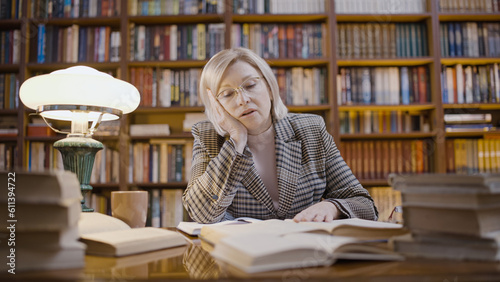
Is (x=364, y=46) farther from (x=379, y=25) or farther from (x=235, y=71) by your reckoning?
(x=235, y=71)

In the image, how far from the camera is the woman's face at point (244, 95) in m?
1.29

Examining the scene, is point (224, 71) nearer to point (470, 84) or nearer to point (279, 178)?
point (279, 178)

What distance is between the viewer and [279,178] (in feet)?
4.13

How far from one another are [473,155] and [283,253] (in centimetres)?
240

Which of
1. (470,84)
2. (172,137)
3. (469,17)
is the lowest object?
(172,137)

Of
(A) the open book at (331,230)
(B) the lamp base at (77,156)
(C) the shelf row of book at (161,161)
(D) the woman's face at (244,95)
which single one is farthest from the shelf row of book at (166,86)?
(A) the open book at (331,230)

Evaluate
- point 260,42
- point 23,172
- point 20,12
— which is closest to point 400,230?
point 23,172

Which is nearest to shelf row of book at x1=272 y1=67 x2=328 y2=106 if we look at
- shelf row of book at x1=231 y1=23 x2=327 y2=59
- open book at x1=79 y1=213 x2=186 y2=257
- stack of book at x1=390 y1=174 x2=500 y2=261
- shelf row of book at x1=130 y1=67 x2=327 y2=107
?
shelf row of book at x1=130 y1=67 x2=327 y2=107

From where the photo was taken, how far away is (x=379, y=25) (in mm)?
2516

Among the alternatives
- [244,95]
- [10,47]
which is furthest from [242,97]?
[10,47]

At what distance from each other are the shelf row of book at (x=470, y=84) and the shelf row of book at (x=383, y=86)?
0.38 ft

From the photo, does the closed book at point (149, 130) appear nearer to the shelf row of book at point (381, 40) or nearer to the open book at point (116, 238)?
the shelf row of book at point (381, 40)

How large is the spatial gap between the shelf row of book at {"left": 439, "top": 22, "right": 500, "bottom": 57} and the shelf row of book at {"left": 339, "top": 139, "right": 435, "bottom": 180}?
0.63m

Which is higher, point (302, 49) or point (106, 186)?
point (302, 49)
